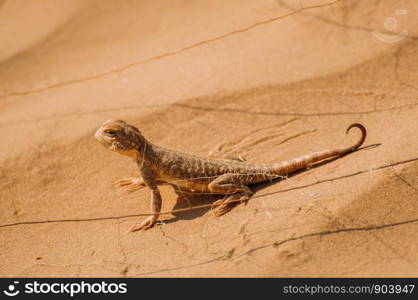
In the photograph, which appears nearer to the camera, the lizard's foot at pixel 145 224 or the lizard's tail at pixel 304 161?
the lizard's foot at pixel 145 224

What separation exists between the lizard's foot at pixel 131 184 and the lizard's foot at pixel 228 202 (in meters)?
1.11

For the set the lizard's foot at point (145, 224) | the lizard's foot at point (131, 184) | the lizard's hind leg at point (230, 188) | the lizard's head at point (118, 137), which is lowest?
the lizard's foot at point (145, 224)

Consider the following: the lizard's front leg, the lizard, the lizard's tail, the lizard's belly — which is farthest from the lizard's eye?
the lizard's tail

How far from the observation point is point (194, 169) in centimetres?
541

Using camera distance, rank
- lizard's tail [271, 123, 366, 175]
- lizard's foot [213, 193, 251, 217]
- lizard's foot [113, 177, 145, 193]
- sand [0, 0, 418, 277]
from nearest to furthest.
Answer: sand [0, 0, 418, 277] < lizard's foot [213, 193, 251, 217] < lizard's tail [271, 123, 366, 175] < lizard's foot [113, 177, 145, 193]

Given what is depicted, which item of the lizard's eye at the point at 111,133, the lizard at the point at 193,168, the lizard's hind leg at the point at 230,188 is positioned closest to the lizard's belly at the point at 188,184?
the lizard at the point at 193,168

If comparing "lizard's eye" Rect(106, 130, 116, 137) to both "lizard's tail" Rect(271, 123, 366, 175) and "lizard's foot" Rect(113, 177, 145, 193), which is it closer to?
"lizard's foot" Rect(113, 177, 145, 193)

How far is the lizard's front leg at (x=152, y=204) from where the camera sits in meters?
5.30

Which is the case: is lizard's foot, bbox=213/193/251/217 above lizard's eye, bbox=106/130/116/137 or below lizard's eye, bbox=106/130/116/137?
below

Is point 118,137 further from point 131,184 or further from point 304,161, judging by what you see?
point 304,161

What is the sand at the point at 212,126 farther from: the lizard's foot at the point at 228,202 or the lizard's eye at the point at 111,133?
the lizard's eye at the point at 111,133

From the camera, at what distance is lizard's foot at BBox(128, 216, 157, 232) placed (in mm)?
5285

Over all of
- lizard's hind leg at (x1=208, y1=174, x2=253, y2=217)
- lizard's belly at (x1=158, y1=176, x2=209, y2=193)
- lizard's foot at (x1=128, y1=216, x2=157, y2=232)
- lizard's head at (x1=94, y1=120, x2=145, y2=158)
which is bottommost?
lizard's foot at (x1=128, y1=216, x2=157, y2=232)

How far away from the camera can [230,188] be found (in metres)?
5.33
